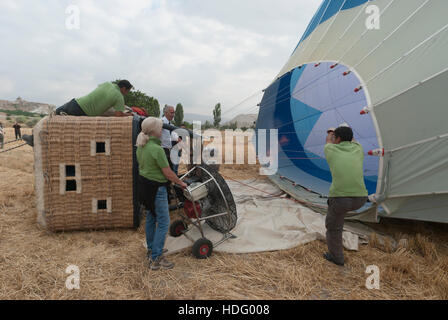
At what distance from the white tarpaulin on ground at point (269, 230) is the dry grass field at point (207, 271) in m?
0.13

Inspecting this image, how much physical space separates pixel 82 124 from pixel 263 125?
456 cm

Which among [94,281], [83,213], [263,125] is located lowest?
[94,281]

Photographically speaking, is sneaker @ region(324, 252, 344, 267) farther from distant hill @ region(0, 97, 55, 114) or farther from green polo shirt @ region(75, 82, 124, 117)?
distant hill @ region(0, 97, 55, 114)

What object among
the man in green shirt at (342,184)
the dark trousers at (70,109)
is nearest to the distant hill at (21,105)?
the dark trousers at (70,109)

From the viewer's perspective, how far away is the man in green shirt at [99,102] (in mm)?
3383

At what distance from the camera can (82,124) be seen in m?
3.09

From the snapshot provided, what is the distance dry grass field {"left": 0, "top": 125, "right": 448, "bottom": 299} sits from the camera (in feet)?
6.89

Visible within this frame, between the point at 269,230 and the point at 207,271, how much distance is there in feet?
3.85

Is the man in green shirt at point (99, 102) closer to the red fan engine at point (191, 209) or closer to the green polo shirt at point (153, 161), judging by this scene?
the green polo shirt at point (153, 161)

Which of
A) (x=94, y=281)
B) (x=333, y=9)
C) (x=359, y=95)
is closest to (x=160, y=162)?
(x=94, y=281)

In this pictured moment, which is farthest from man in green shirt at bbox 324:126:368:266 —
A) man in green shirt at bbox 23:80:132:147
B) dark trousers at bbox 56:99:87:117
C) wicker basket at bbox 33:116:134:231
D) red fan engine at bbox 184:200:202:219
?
dark trousers at bbox 56:99:87:117

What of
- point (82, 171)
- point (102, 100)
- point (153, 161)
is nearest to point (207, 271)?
point (153, 161)

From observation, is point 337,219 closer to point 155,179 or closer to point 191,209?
point 191,209

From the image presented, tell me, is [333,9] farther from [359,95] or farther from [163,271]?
[163,271]
